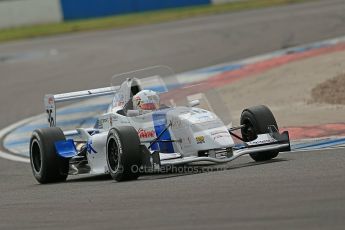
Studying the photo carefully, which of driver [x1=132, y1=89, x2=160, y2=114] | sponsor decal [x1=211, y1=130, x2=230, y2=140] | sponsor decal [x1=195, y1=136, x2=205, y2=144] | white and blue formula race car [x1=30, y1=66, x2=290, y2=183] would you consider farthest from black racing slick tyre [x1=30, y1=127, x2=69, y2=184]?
sponsor decal [x1=211, y1=130, x2=230, y2=140]

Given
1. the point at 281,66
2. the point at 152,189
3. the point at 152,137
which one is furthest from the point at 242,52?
the point at 152,189

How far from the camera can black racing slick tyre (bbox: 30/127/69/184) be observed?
12.1m

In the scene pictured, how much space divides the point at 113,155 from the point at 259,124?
1.73 meters

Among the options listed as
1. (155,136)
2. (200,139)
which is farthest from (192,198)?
(155,136)

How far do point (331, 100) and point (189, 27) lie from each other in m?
18.5

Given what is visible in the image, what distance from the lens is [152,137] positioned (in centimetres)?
1140

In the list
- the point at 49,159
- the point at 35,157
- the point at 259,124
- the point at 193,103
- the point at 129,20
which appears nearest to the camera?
the point at 259,124

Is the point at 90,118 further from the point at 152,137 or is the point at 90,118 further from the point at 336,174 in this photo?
the point at 336,174

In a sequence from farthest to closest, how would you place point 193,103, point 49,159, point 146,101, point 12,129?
point 12,129, point 49,159, point 193,103, point 146,101

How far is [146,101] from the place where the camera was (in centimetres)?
1170

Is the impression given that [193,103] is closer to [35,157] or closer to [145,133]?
[145,133]

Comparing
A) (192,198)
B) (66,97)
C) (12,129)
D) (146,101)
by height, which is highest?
(66,97)

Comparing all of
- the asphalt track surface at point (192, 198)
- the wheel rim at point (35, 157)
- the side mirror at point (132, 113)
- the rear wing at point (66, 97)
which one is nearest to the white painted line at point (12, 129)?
the asphalt track surface at point (192, 198)

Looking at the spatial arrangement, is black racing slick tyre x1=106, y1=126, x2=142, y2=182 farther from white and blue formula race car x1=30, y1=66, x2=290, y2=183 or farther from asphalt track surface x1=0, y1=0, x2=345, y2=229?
asphalt track surface x1=0, y1=0, x2=345, y2=229
